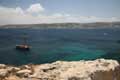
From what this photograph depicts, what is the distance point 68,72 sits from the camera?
5.90 metres

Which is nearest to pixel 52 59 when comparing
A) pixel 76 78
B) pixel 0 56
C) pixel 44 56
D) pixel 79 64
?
pixel 44 56

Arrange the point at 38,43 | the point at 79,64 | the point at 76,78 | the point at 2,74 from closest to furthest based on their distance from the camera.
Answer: the point at 76,78 < the point at 2,74 < the point at 79,64 < the point at 38,43

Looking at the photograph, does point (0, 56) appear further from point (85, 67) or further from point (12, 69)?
point (85, 67)

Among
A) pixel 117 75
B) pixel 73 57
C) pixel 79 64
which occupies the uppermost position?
pixel 79 64

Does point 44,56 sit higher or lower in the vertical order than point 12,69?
lower

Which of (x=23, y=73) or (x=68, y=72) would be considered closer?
(x=68, y=72)

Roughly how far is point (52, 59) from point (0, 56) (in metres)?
3.72

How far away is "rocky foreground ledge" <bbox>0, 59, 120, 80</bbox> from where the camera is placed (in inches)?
226

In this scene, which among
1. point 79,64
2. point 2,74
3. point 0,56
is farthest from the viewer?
point 0,56

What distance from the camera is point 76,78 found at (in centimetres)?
556

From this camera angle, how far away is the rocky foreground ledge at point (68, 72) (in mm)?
5742

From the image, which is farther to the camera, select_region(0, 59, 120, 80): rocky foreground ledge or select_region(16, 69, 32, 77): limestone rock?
select_region(16, 69, 32, 77): limestone rock

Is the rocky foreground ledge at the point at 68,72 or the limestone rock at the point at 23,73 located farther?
the limestone rock at the point at 23,73

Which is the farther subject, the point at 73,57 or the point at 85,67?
the point at 73,57
